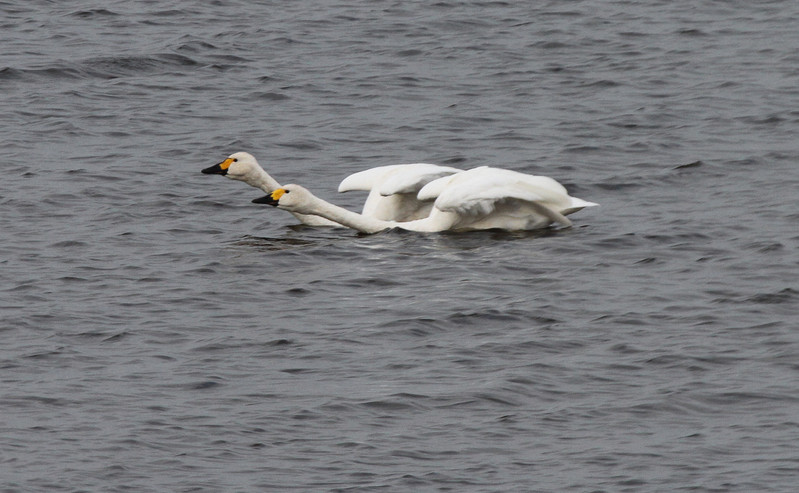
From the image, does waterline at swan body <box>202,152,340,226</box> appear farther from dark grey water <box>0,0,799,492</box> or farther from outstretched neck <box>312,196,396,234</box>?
outstretched neck <box>312,196,396,234</box>

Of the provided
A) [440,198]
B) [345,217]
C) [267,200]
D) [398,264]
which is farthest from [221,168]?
[398,264]

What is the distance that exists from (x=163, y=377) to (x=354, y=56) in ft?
45.1

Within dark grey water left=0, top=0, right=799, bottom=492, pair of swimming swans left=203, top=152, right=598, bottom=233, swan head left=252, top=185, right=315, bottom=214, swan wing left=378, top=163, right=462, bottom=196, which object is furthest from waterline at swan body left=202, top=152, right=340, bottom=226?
swan wing left=378, top=163, right=462, bottom=196

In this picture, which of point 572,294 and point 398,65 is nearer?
point 572,294

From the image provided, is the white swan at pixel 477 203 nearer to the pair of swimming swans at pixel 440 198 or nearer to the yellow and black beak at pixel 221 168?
the pair of swimming swans at pixel 440 198

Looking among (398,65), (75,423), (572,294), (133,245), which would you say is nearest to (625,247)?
(572,294)

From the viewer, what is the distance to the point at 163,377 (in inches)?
485

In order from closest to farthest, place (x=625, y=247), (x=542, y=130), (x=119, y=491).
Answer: (x=119, y=491) < (x=625, y=247) < (x=542, y=130)

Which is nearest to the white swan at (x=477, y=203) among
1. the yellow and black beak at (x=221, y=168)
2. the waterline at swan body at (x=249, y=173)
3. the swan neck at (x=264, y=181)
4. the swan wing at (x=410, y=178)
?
the swan wing at (x=410, y=178)

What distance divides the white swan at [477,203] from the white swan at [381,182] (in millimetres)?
291

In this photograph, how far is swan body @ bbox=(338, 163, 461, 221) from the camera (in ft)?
55.9

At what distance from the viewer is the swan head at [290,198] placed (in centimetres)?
1681

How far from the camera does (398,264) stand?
51.6ft

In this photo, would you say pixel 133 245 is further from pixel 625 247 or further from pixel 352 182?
pixel 625 247
